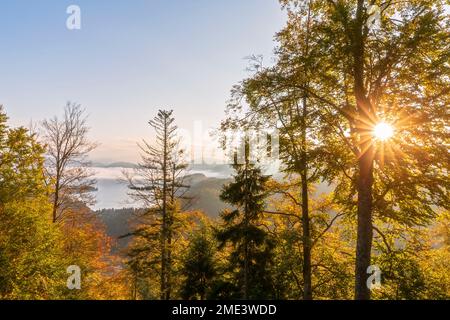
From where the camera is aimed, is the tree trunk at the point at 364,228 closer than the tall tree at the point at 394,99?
No

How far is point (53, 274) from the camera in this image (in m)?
13.7

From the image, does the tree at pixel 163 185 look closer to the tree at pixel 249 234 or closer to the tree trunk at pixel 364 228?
the tree at pixel 249 234

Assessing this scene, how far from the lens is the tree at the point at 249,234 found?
18344mm

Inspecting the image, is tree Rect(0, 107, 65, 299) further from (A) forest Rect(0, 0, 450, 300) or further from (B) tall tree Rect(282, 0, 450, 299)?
(B) tall tree Rect(282, 0, 450, 299)

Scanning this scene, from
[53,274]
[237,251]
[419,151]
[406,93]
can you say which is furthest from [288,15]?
[53,274]

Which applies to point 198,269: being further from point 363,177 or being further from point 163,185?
point 363,177

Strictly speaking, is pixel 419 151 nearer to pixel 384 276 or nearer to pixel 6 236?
pixel 384 276

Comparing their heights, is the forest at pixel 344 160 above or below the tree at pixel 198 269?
above

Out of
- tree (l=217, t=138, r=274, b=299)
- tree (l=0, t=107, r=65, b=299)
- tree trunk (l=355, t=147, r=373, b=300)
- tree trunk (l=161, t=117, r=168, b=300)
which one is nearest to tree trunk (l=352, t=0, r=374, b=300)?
tree trunk (l=355, t=147, r=373, b=300)

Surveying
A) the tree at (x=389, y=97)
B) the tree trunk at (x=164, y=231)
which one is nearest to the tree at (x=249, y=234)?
the tree trunk at (x=164, y=231)

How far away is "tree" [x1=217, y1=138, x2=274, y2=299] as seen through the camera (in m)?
18.3

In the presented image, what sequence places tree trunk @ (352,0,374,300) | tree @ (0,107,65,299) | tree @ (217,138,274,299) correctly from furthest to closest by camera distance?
1. tree @ (217,138,274,299)
2. tree @ (0,107,65,299)
3. tree trunk @ (352,0,374,300)

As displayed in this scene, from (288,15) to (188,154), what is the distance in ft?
41.6

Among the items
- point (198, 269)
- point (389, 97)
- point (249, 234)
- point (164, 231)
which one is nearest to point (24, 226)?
point (164, 231)
